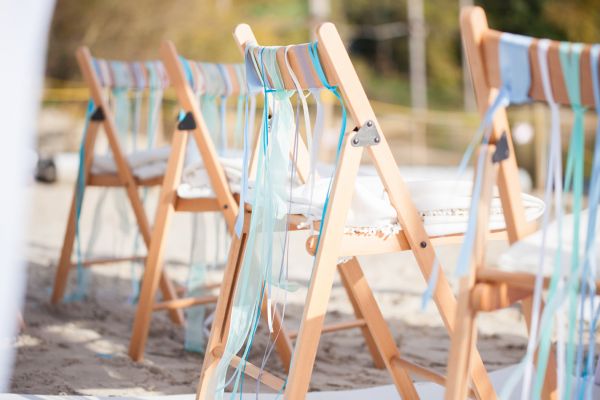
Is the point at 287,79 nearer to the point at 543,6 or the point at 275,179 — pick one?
the point at 275,179

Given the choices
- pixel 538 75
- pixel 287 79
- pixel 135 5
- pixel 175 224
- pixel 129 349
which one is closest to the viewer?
pixel 538 75

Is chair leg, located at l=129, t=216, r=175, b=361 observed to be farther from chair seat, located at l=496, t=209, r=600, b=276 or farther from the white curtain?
chair seat, located at l=496, t=209, r=600, b=276

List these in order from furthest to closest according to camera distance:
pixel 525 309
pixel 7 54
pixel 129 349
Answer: pixel 129 349
pixel 525 309
pixel 7 54

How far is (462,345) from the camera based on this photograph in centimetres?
129

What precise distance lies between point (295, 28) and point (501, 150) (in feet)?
51.9

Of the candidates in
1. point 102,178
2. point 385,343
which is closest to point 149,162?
point 102,178

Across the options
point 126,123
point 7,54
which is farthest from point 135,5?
point 7,54

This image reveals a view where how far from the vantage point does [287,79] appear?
5.44ft

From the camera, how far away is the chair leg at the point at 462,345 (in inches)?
50.5

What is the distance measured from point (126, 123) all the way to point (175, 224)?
6.99 feet

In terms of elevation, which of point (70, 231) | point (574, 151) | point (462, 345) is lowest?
point (70, 231)

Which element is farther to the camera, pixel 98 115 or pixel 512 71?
pixel 98 115

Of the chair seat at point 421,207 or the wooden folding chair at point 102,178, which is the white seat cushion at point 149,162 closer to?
the wooden folding chair at point 102,178

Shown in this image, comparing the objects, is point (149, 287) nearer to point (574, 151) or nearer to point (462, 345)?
point (462, 345)
